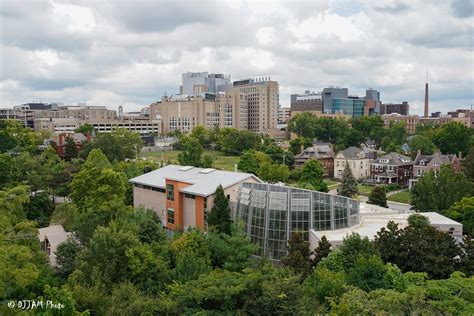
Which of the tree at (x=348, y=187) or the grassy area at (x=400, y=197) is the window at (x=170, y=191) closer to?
the tree at (x=348, y=187)

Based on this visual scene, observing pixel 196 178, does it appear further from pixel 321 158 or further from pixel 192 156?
pixel 321 158

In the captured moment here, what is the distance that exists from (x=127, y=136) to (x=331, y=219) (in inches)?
2023

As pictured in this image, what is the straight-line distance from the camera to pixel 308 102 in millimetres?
172625

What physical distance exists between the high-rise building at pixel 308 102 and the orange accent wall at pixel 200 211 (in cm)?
13825

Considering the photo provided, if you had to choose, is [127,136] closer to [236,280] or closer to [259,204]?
[259,204]

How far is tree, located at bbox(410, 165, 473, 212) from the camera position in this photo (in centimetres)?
3834

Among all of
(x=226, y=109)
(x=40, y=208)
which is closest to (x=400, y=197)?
(x=40, y=208)

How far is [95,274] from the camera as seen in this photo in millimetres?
20422

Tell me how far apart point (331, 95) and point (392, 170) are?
4298 inches

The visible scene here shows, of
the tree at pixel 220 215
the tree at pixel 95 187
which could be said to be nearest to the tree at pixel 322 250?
the tree at pixel 220 215

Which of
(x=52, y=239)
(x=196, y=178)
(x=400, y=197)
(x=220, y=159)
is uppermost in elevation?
(x=196, y=178)

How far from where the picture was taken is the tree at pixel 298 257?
22.9 metres

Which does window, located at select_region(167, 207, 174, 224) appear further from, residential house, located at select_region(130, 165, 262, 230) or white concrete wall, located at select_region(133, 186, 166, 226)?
white concrete wall, located at select_region(133, 186, 166, 226)

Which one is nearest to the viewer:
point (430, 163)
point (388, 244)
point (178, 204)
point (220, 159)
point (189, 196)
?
point (388, 244)
